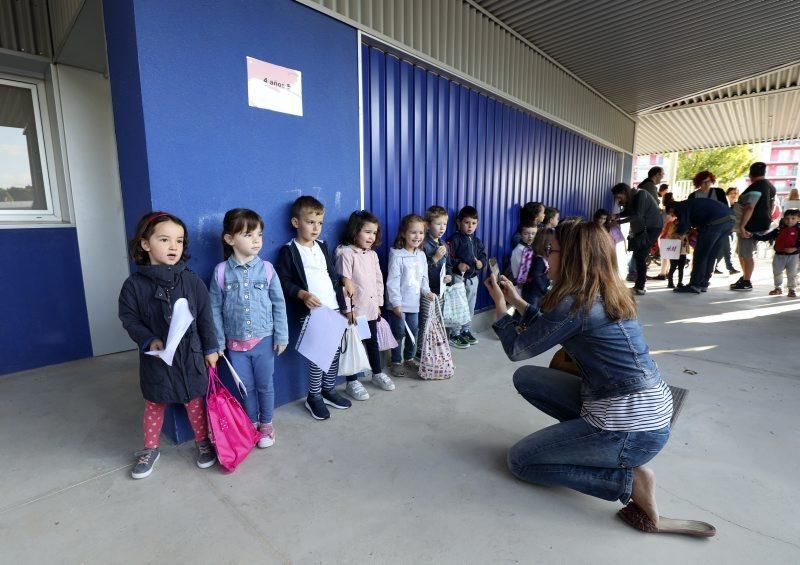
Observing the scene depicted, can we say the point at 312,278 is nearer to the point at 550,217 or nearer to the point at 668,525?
the point at 668,525

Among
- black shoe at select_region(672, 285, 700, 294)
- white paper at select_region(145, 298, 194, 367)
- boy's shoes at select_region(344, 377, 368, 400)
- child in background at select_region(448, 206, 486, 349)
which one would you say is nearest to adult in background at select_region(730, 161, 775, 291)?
black shoe at select_region(672, 285, 700, 294)

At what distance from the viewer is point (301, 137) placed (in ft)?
9.52

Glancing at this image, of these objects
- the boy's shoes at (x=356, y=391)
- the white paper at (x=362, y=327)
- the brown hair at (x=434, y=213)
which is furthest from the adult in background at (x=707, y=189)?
the boy's shoes at (x=356, y=391)

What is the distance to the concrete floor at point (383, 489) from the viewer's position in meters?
1.73

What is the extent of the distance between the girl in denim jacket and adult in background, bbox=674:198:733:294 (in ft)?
22.9

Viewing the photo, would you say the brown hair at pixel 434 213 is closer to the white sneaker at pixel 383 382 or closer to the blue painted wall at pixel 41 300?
the white sneaker at pixel 383 382

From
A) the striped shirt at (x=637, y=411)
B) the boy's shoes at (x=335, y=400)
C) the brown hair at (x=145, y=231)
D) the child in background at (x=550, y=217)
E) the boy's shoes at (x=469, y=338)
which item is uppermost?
the child in background at (x=550, y=217)

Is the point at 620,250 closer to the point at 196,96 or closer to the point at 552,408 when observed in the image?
the point at 552,408

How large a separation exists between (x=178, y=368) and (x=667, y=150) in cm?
1303

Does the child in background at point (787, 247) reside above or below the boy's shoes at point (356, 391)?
above

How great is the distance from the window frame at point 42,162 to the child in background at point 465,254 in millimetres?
3657

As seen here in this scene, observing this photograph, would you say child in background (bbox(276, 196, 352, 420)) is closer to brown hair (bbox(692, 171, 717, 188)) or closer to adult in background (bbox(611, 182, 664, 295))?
adult in background (bbox(611, 182, 664, 295))

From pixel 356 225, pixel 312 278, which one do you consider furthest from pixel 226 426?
pixel 356 225

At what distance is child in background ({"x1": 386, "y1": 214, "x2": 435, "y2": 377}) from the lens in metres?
3.51
